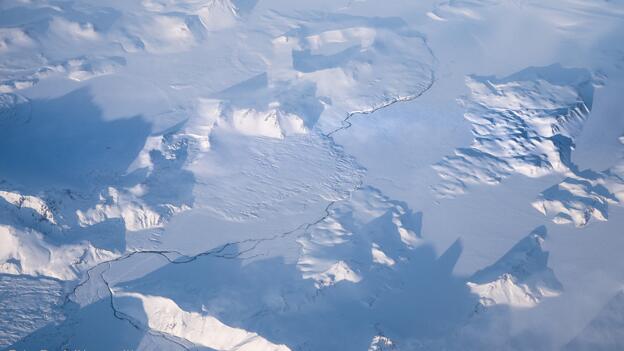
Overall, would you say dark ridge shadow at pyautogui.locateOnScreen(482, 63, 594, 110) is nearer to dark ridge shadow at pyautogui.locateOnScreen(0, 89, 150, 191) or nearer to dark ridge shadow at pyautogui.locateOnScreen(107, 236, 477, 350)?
dark ridge shadow at pyautogui.locateOnScreen(107, 236, 477, 350)

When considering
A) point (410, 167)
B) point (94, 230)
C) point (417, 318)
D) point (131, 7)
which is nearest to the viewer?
point (417, 318)

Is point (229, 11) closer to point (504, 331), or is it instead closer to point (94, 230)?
point (94, 230)

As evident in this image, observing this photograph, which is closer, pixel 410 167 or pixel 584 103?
pixel 410 167

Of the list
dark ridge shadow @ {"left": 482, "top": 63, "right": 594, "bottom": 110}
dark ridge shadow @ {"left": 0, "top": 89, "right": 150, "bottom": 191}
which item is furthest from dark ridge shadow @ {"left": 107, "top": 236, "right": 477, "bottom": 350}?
dark ridge shadow @ {"left": 482, "top": 63, "right": 594, "bottom": 110}

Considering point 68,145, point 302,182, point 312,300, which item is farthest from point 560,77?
point 68,145

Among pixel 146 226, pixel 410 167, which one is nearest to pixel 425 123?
pixel 410 167

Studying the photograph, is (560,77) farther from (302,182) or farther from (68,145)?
(68,145)
